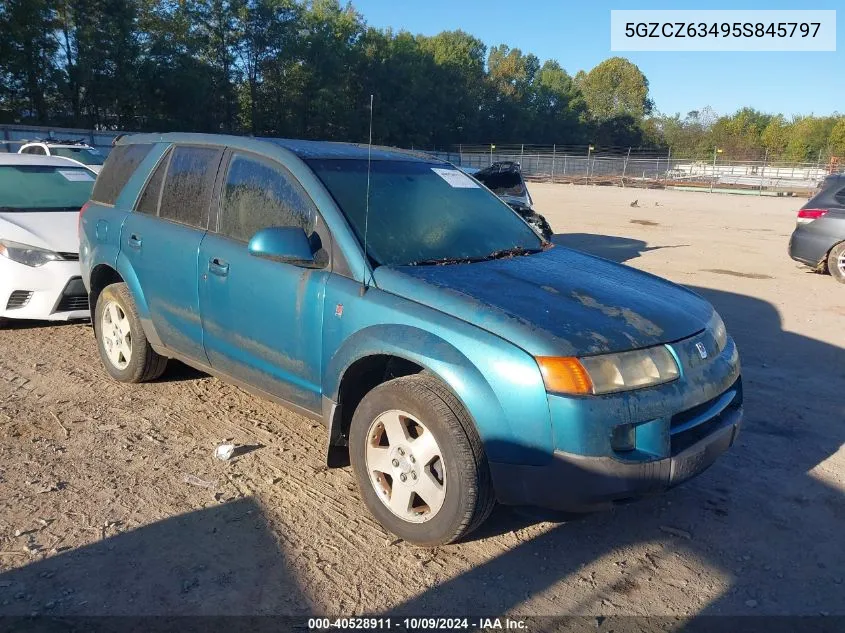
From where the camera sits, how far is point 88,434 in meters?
4.08

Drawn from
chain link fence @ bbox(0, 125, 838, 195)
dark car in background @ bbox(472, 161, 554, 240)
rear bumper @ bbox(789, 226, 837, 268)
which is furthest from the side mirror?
chain link fence @ bbox(0, 125, 838, 195)

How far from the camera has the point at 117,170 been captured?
489 cm

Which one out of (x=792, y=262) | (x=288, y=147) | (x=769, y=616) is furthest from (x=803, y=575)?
(x=792, y=262)

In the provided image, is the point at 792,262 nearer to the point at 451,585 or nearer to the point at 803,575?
the point at 803,575

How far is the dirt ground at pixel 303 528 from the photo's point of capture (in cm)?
273

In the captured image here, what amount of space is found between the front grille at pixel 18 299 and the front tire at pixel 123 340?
1.22 m

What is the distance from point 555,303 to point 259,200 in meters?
1.79

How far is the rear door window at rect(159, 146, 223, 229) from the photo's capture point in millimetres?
4059

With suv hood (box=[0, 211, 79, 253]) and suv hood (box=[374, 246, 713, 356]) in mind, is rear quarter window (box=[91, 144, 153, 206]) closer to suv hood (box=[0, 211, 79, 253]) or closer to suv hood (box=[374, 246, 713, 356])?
suv hood (box=[0, 211, 79, 253])

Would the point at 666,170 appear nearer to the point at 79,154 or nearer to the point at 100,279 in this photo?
the point at 79,154

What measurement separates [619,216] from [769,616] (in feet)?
61.3

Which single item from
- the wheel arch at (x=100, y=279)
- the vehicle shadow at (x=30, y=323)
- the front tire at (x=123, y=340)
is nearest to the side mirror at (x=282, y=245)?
the front tire at (x=123, y=340)

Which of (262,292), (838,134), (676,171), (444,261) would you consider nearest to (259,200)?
(262,292)

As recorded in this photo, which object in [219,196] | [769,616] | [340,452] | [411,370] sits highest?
[219,196]
